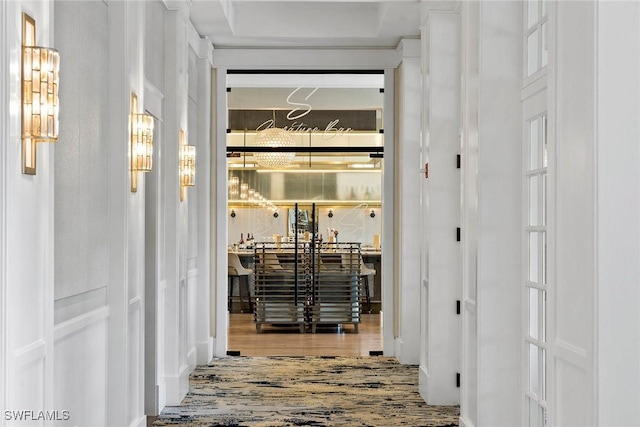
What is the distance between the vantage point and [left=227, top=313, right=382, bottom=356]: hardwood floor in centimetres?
871

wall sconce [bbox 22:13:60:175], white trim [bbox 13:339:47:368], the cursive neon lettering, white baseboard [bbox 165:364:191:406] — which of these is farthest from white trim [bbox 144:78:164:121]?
the cursive neon lettering

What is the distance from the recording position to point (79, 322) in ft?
12.7

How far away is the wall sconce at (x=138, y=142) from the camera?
15.3 feet

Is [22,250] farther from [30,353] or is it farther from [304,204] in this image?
[304,204]

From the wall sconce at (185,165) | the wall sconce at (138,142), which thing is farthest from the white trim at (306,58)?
the wall sconce at (138,142)

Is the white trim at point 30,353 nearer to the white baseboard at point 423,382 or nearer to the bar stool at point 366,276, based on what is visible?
the white baseboard at point 423,382

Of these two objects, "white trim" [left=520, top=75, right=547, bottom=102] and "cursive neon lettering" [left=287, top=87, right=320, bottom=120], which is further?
"cursive neon lettering" [left=287, top=87, right=320, bottom=120]

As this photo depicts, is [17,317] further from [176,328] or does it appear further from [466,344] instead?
[176,328]

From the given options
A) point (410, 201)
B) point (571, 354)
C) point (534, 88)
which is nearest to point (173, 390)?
point (410, 201)

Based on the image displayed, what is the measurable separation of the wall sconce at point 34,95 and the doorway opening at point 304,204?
576 centimetres

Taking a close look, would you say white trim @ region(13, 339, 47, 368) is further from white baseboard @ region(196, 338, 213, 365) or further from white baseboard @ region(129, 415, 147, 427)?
white baseboard @ region(196, 338, 213, 365)

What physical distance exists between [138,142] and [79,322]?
1.26m

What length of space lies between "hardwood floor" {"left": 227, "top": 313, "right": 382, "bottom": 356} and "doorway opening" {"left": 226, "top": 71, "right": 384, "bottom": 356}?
1 cm

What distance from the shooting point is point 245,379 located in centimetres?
713
